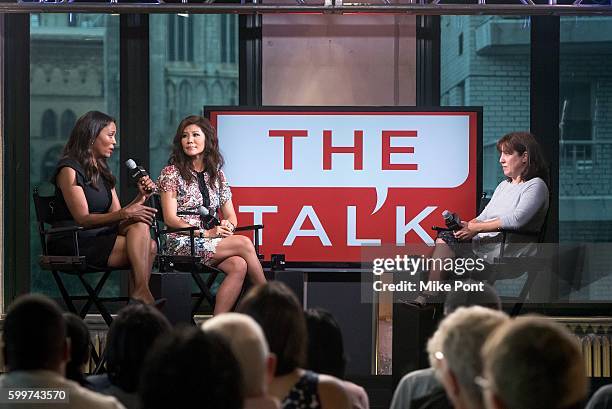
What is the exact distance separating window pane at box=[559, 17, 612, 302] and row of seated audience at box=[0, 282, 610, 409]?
3.90m

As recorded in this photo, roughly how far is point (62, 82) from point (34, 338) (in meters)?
4.51

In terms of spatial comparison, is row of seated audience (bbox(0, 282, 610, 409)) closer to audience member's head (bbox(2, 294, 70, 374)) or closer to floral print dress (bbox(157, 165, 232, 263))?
audience member's head (bbox(2, 294, 70, 374))

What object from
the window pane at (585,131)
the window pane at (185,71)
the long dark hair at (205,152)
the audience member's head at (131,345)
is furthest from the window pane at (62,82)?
the audience member's head at (131,345)

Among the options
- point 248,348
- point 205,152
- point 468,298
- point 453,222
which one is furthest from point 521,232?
point 248,348

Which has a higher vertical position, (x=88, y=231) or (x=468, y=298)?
(x=88, y=231)

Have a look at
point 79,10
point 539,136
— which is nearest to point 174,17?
point 79,10

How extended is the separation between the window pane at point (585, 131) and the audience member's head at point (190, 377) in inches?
213

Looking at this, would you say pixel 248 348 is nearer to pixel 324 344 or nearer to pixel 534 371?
pixel 534 371

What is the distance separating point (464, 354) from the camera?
214cm

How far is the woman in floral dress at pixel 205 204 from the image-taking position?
18.7ft

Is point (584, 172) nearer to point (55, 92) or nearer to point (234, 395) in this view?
point (55, 92)

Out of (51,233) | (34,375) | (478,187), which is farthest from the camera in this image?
(478,187)

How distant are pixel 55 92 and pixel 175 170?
4.53ft

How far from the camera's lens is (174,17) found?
22.7ft
